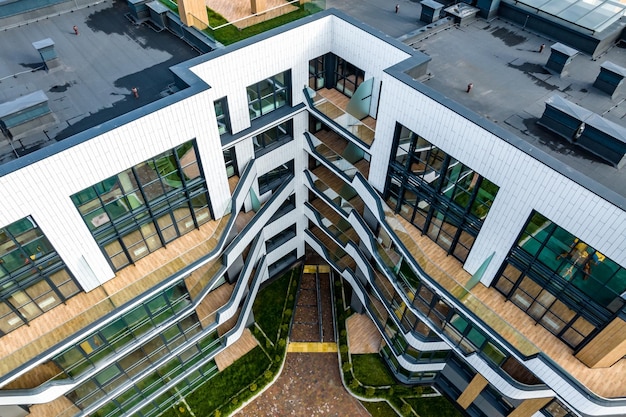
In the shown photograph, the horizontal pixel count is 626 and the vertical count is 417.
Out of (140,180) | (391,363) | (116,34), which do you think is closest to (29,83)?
(116,34)

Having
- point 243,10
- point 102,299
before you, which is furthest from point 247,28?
point 102,299

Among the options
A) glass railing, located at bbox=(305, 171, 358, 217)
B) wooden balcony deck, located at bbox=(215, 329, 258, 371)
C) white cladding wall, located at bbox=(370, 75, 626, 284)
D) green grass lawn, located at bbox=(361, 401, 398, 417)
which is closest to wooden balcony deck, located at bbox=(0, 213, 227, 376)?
glass railing, located at bbox=(305, 171, 358, 217)

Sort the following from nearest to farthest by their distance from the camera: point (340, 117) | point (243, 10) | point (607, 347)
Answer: point (607, 347)
point (340, 117)
point (243, 10)

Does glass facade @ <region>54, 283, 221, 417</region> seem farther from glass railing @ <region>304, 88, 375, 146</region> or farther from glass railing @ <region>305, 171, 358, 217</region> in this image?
glass railing @ <region>304, 88, 375, 146</region>

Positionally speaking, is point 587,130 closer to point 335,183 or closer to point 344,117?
point 344,117

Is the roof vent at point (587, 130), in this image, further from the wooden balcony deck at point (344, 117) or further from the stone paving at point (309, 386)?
the stone paving at point (309, 386)

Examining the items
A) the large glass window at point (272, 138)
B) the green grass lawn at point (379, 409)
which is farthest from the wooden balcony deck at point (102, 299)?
the green grass lawn at point (379, 409)

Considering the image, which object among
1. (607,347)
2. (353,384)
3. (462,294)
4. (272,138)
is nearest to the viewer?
(607,347)
